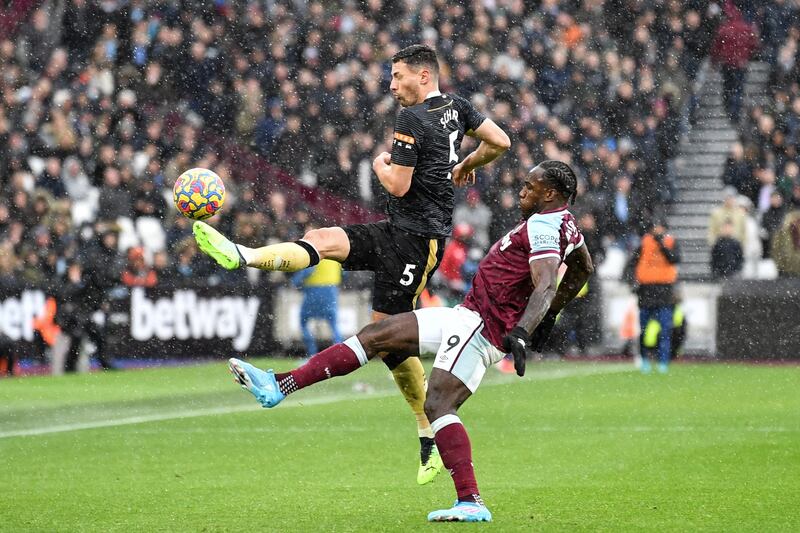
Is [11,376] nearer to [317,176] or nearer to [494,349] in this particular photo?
[317,176]

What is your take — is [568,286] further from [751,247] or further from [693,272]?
[693,272]

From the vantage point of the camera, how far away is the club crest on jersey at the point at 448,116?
8625mm

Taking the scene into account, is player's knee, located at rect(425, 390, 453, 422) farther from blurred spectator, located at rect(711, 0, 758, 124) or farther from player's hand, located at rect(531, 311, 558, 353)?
blurred spectator, located at rect(711, 0, 758, 124)

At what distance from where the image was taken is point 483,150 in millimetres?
8867

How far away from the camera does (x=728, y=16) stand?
1040 inches

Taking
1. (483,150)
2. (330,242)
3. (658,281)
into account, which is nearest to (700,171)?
(658,281)

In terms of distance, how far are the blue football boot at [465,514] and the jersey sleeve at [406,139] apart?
211 centimetres

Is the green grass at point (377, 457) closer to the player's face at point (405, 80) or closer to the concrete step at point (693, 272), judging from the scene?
the player's face at point (405, 80)

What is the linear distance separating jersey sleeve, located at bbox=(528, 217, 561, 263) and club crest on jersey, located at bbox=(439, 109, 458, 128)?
150 cm

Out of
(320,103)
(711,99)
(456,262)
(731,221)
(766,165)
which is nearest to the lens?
(456,262)

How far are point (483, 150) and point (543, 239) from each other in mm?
1748

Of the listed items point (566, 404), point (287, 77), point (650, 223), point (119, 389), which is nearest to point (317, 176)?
point (287, 77)

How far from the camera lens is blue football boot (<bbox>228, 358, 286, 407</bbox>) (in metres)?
7.17

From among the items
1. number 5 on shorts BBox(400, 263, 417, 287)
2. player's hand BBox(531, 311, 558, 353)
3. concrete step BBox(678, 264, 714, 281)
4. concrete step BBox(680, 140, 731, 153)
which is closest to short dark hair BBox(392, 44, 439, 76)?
number 5 on shorts BBox(400, 263, 417, 287)
